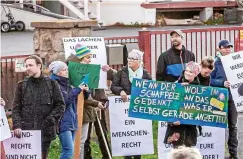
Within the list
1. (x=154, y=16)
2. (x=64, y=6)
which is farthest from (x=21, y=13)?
(x=154, y=16)

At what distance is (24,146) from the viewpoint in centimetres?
1002

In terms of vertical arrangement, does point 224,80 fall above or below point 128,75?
below

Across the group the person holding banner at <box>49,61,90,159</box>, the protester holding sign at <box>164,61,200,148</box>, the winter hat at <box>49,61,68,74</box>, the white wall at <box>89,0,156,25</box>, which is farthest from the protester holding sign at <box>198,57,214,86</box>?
the white wall at <box>89,0,156,25</box>

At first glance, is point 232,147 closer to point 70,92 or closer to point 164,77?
point 164,77

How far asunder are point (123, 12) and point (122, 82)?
19.6m

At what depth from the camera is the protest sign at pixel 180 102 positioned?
10.5 meters

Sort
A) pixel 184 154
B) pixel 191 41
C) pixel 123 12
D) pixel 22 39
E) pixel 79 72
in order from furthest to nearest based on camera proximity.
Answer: pixel 123 12 < pixel 22 39 < pixel 191 41 < pixel 79 72 < pixel 184 154

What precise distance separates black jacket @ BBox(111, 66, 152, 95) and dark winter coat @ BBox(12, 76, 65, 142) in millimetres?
1290

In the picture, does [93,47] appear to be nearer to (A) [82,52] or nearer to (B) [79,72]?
(A) [82,52]

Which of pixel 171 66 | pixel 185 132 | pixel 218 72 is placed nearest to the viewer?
pixel 185 132

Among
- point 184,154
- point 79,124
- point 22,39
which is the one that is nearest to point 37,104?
point 79,124

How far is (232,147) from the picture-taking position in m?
12.0

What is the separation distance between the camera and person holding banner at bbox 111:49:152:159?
1101cm

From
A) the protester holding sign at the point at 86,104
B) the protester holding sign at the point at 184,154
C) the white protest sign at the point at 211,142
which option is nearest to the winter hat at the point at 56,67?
the protester holding sign at the point at 86,104
